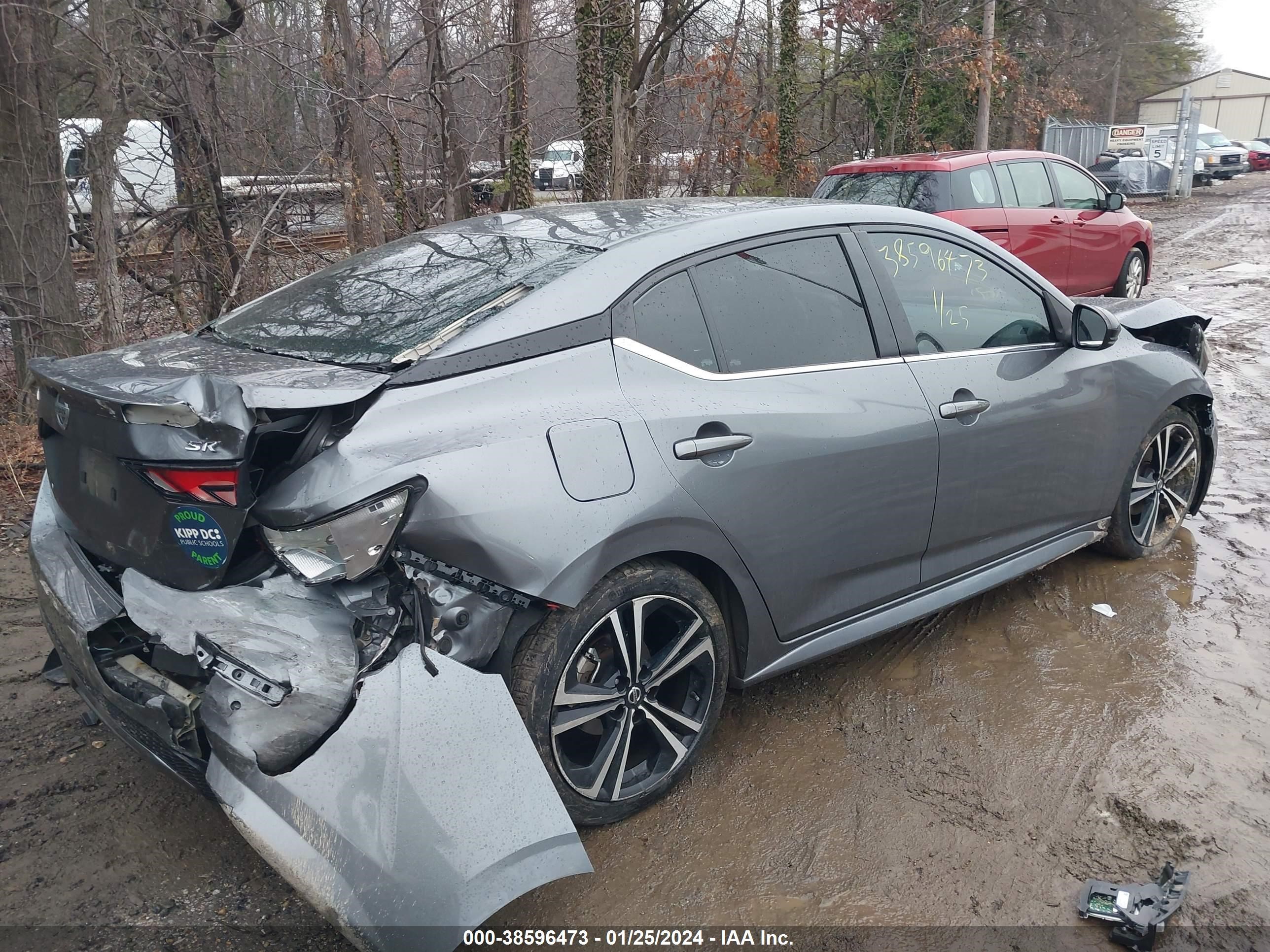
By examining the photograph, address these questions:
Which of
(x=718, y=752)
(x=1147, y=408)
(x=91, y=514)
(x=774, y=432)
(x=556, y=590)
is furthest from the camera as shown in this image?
(x=1147, y=408)

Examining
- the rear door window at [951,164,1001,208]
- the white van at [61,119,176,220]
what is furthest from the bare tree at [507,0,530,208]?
the rear door window at [951,164,1001,208]

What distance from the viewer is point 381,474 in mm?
2285

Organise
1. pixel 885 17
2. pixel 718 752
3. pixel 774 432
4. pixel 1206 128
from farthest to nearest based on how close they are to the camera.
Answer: pixel 1206 128
pixel 885 17
pixel 718 752
pixel 774 432

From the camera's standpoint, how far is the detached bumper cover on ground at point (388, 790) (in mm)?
2154

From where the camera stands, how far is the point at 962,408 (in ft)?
11.6

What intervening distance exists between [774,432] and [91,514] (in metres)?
1.93

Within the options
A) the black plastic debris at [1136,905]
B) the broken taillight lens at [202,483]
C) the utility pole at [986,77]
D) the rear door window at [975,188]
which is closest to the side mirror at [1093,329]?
the black plastic debris at [1136,905]

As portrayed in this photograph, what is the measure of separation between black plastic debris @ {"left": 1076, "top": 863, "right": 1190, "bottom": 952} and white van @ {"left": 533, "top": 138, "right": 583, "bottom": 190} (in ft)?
→ 30.5

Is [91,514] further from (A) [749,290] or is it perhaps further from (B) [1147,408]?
(B) [1147,408]

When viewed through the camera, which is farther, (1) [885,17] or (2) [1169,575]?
(1) [885,17]

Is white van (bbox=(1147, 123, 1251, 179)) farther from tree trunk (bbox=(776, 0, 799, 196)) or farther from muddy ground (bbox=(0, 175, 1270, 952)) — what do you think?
muddy ground (bbox=(0, 175, 1270, 952))

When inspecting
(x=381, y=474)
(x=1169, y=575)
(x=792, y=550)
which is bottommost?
(x=1169, y=575)

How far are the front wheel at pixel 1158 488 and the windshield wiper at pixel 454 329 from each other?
305 cm

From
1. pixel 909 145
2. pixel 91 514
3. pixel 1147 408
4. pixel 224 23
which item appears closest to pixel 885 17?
pixel 909 145
